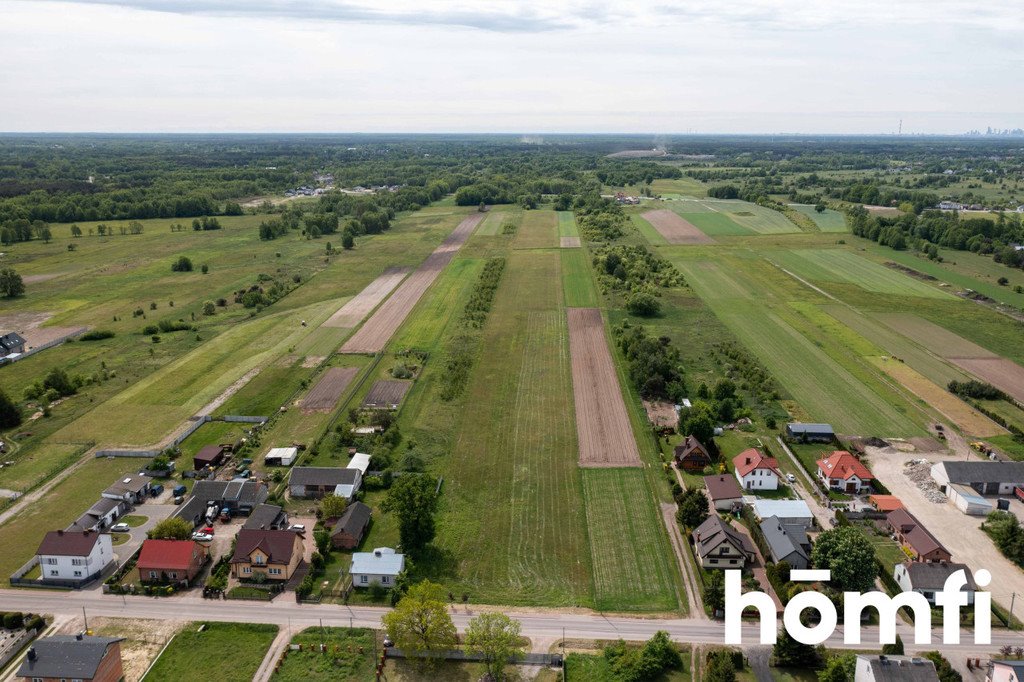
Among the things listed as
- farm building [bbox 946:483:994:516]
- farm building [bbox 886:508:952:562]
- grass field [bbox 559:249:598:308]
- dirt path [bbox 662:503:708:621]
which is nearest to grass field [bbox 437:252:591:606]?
dirt path [bbox 662:503:708:621]

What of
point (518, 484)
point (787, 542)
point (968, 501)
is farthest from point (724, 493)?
point (968, 501)

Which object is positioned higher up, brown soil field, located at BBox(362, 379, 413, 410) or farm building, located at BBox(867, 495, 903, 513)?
brown soil field, located at BBox(362, 379, 413, 410)

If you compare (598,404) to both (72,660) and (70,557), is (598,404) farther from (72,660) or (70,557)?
(72,660)

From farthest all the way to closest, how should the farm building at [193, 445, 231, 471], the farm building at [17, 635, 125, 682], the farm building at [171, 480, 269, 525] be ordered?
the farm building at [193, 445, 231, 471]
the farm building at [171, 480, 269, 525]
the farm building at [17, 635, 125, 682]

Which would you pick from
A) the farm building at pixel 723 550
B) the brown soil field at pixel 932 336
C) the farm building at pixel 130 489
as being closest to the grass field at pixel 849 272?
the brown soil field at pixel 932 336

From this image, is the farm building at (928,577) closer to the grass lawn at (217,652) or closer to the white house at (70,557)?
the grass lawn at (217,652)

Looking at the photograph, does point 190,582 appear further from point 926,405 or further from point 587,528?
point 926,405

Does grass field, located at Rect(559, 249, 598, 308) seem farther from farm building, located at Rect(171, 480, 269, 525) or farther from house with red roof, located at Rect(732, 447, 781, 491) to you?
farm building, located at Rect(171, 480, 269, 525)
